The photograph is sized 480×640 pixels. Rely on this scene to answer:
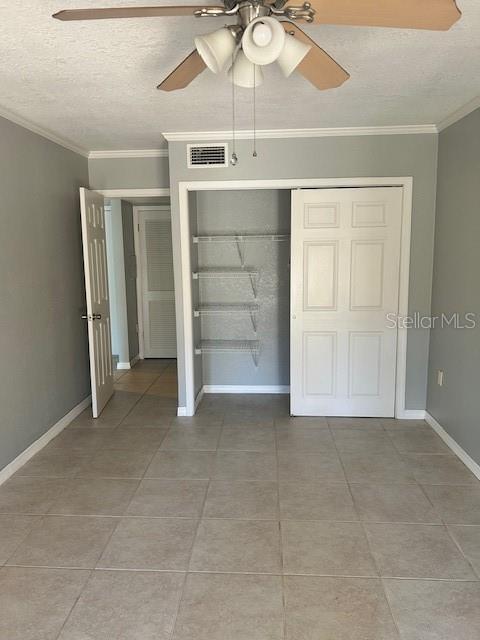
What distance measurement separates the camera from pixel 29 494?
9.19 ft

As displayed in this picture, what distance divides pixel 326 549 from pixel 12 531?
1627mm

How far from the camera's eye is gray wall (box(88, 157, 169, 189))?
167 inches

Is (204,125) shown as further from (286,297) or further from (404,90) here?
(286,297)

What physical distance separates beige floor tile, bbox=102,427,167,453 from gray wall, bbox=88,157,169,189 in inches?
85.7

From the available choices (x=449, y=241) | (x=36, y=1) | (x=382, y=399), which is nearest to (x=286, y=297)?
(x=382, y=399)

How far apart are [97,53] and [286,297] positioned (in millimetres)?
2943

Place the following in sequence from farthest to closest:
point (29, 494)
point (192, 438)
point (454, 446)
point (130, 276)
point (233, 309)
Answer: point (130, 276) → point (233, 309) → point (192, 438) → point (454, 446) → point (29, 494)

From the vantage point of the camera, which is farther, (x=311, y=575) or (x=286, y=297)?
(x=286, y=297)

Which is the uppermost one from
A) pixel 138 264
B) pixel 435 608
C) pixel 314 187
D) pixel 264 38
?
pixel 264 38

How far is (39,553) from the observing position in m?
2.26

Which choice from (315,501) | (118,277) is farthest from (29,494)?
(118,277)

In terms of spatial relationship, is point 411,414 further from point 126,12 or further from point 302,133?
point 126,12

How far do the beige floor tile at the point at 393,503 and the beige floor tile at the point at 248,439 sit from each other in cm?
81

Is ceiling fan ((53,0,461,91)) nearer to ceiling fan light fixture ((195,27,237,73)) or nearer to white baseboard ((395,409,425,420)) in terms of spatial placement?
ceiling fan light fixture ((195,27,237,73))
